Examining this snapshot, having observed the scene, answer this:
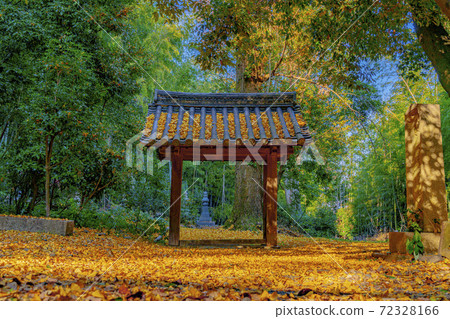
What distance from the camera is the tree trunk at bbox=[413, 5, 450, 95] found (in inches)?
228

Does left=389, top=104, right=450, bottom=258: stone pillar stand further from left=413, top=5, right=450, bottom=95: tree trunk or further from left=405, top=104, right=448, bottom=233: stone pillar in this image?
left=413, top=5, right=450, bottom=95: tree trunk

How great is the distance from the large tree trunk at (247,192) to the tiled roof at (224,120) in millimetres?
3707

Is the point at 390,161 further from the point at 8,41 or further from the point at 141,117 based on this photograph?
the point at 8,41

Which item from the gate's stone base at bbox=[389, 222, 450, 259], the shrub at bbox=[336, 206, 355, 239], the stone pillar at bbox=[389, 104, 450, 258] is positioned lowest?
the shrub at bbox=[336, 206, 355, 239]

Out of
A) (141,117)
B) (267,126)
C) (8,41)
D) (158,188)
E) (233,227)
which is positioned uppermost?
(8,41)

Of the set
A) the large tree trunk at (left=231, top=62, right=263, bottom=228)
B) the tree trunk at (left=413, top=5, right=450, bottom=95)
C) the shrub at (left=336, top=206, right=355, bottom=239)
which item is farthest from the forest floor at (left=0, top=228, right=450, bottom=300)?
the shrub at (left=336, top=206, right=355, bottom=239)

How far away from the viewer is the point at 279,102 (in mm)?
6992

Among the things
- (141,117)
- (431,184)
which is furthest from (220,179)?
(431,184)

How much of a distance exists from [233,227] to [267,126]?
4.82 metres

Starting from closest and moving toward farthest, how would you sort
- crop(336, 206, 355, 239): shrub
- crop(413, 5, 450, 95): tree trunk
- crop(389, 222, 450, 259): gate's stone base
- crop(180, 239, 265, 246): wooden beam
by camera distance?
1. crop(389, 222, 450, 259): gate's stone base
2. crop(413, 5, 450, 95): tree trunk
3. crop(180, 239, 265, 246): wooden beam
4. crop(336, 206, 355, 239): shrub

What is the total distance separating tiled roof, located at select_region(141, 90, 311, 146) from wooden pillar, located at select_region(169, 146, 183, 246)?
0.47 metres

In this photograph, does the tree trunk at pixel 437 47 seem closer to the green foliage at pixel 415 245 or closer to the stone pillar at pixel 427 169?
the stone pillar at pixel 427 169

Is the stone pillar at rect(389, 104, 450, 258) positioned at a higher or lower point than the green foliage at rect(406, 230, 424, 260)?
higher

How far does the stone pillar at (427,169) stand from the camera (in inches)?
182
